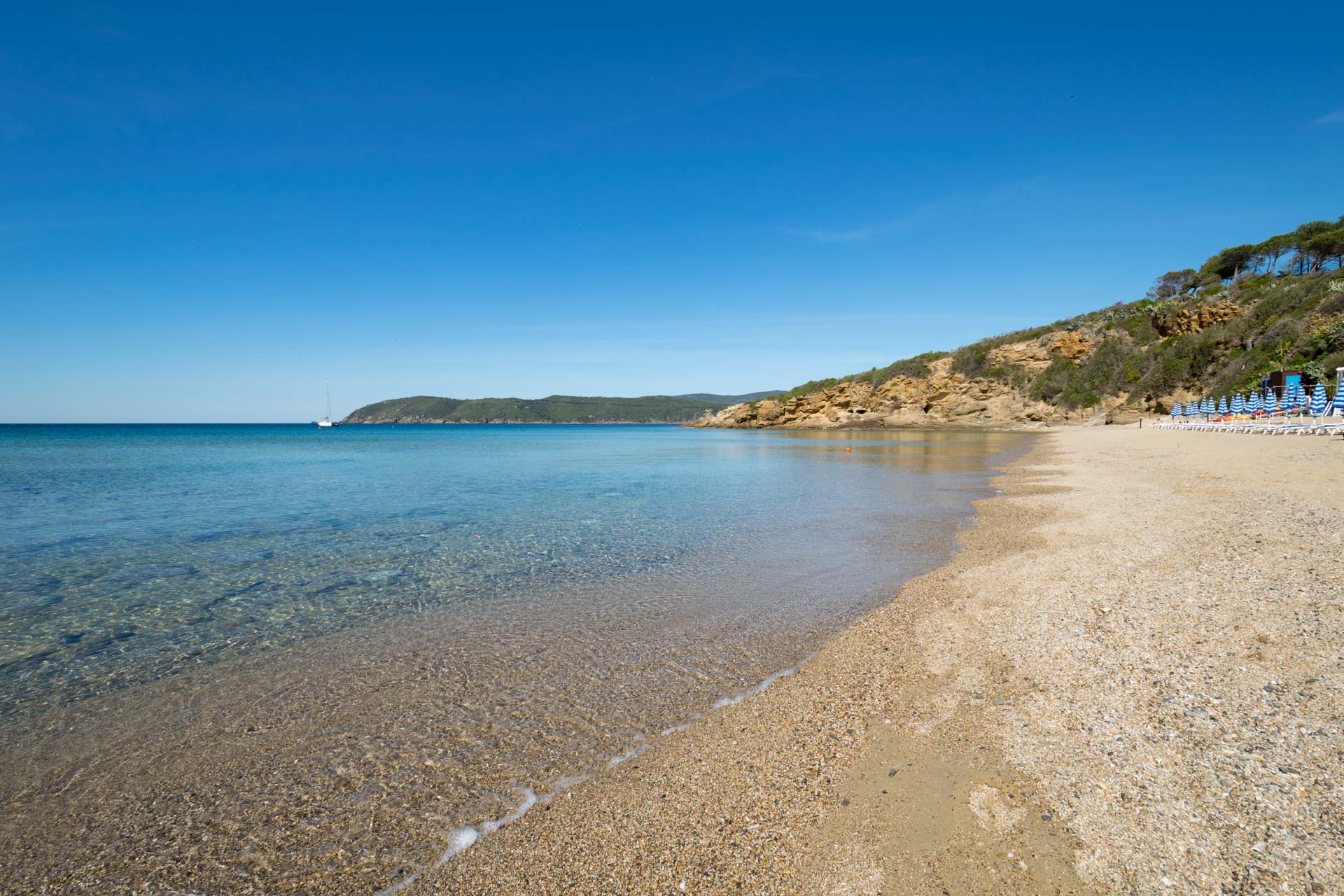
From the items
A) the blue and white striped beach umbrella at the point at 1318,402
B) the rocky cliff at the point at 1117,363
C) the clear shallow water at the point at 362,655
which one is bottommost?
the clear shallow water at the point at 362,655

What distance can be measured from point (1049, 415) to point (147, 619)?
203ft

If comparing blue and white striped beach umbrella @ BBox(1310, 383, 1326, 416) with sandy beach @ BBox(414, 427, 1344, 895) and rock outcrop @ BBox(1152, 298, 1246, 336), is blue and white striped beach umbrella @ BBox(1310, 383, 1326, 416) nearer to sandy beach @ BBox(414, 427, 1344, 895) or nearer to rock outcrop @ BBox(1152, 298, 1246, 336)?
sandy beach @ BBox(414, 427, 1344, 895)

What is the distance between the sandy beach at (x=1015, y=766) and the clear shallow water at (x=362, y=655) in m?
0.51

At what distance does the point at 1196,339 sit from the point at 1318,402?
27.0 meters

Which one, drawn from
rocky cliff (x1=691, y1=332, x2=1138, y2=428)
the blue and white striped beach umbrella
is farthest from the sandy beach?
rocky cliff (x1=691, y1=332, x2=1138, y2=428)

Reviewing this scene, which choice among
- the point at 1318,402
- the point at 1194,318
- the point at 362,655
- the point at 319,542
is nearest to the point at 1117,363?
the point at 1194,318

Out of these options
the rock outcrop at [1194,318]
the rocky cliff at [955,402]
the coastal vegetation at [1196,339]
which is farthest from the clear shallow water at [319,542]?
the rock outcrop at [1194,318]

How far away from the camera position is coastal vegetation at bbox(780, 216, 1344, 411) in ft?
115

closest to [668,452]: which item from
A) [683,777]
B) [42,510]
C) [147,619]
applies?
[42,510]

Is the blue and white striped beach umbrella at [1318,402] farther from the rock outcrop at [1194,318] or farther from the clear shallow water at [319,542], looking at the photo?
the rock outcrop at [1194,318]

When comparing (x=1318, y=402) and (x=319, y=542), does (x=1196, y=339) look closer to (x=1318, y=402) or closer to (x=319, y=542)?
(x=1318, y=402)

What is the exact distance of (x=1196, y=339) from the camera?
144 feet

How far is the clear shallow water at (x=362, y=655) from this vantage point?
3.28 m

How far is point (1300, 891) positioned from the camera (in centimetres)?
215
